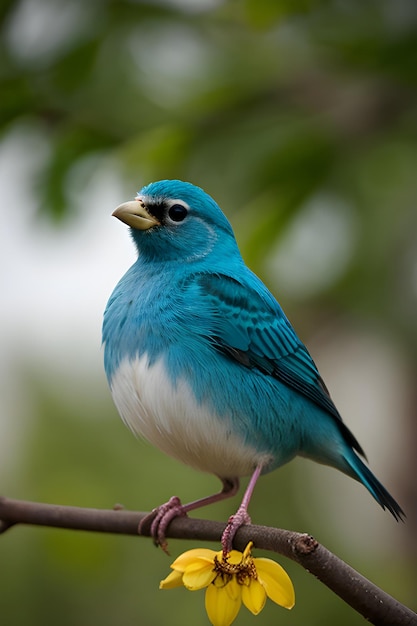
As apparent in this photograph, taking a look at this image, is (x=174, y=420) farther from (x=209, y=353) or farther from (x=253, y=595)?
(x=253, y=595)

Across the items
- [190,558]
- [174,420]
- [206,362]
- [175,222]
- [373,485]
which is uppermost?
[175,222]

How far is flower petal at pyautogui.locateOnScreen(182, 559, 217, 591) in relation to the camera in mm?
2166

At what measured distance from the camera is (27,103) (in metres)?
3.99

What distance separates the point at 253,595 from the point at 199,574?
0.47ft

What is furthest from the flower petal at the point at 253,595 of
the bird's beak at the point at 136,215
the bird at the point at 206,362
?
the bird's beak at the point at 136,215

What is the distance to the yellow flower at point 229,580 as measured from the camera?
214 centimetres

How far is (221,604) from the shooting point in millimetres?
2184

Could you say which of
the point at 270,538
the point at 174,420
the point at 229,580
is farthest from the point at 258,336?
the point at 229,580

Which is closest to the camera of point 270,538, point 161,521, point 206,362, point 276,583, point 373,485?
point 276,583

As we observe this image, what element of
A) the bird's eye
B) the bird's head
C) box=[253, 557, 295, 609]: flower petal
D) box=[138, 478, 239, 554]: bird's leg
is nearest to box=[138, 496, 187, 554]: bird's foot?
box=[138, 478, 239, 554]: bird's leg

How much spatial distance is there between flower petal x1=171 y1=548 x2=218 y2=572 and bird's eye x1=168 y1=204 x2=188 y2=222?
145 cm

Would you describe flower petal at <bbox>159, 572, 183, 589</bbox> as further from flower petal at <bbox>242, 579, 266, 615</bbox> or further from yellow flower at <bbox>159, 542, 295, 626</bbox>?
flower petal at <bbox>242, 579, 266, 615</bbox>

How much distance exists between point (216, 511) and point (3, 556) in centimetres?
167

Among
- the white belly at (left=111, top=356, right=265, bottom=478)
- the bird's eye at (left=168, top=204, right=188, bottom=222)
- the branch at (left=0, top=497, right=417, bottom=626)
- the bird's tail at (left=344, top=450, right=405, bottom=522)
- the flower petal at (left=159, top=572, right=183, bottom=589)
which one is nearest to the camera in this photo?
the branch at (left=0, top=497, right=417, bottom=626)
